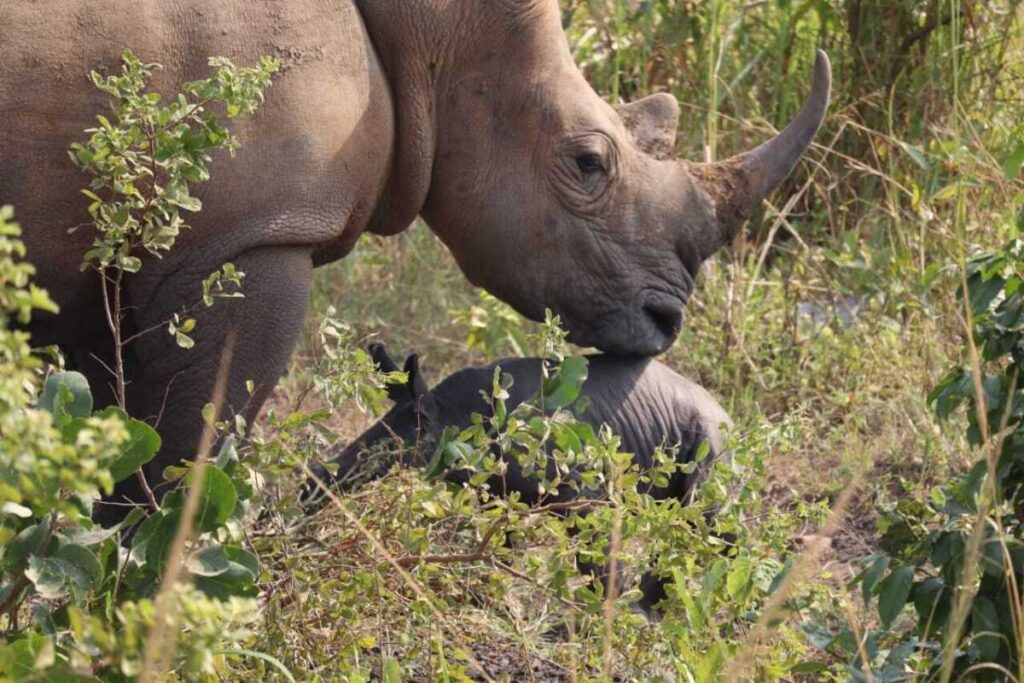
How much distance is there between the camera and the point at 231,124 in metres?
4.07

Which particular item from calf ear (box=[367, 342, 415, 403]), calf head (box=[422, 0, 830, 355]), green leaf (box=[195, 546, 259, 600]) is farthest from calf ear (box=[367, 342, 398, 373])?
green leaf (box=[195, 546, 259, 600])

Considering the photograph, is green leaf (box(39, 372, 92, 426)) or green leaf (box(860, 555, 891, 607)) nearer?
green leaf (box(39, 372, 92, 426))

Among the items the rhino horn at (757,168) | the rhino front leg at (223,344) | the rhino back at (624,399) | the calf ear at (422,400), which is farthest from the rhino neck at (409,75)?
the rhino horn at (757,168)

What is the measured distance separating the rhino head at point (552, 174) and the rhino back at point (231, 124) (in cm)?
21

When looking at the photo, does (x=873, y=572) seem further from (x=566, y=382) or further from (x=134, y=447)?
(x=134, y=447)

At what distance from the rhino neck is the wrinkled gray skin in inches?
20.2

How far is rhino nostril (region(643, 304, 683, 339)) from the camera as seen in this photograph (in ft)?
16.2

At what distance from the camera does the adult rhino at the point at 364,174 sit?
400cm

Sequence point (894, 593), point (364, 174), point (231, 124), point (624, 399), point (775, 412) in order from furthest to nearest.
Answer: point (775, 412), point (624, 399), point (364, 174), point (231, 124), point (894, 593)

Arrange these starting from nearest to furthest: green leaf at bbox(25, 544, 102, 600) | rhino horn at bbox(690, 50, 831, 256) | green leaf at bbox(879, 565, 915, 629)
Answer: green leaf at bbox(25, 544, 102, 600) < green leaf at bbox(879, 565, 915, 629) < rhino horn at bbox(690, 50, 831, 256)

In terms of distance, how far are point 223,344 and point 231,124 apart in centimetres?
49

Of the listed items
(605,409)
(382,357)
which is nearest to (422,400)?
(382,357)

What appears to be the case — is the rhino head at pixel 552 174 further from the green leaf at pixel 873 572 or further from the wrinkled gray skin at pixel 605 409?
the green leaf at pixel 873 572

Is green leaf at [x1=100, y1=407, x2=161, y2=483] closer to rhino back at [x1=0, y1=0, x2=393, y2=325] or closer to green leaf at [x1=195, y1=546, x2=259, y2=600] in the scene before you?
green leaf at [x1=195, y1=546, x2=259, y2=600]
